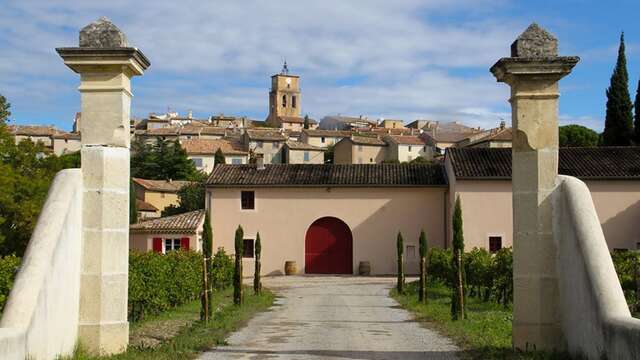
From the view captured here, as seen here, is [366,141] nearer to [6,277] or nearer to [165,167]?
[165,167]

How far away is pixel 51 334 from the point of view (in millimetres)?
8258

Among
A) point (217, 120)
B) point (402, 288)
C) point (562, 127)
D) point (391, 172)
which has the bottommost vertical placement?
point (402, 288)

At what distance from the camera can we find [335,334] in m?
13.1

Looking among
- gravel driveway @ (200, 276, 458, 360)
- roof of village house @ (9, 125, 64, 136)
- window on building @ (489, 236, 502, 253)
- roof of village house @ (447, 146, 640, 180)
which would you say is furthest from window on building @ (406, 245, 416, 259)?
roof of village house @ (9, 125, 64, 136)

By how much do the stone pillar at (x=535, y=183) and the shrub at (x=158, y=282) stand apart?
31.1 feet

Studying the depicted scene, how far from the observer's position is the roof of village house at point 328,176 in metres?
40.1

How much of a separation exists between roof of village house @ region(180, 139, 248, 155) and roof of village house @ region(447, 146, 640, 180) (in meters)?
60.9

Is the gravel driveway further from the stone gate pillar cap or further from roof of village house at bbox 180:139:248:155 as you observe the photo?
roof of village house at bbox 180:139:248:155

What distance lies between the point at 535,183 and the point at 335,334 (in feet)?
16.1

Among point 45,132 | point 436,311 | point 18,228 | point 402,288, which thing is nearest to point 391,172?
point 402,288

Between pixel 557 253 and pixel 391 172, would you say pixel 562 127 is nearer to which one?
pixel 391 172

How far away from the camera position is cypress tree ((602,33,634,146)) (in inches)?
2090

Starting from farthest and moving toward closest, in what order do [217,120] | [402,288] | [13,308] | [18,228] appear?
[217,120]
[18,228]
[402,288]
[13,308]

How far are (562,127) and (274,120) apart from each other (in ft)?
335
